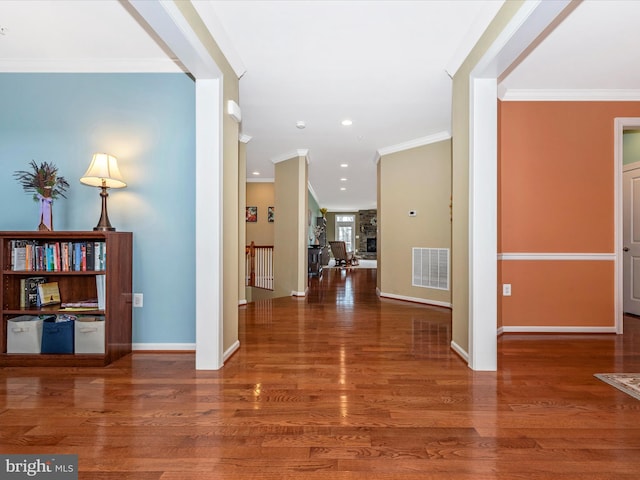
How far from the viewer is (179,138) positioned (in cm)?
291

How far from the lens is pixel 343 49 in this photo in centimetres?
267

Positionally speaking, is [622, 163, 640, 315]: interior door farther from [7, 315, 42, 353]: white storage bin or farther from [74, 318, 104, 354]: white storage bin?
[7, 315, 42, 353]: white storage bin

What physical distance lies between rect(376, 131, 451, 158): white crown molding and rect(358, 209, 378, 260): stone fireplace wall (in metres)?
10.4

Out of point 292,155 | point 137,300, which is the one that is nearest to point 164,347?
point 137,300

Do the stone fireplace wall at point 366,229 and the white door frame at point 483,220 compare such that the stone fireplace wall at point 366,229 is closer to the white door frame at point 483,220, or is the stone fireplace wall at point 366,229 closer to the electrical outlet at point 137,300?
the white door frame at point 483,220

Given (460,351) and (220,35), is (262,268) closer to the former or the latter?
(460,351)

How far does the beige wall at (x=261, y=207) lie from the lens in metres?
8.38

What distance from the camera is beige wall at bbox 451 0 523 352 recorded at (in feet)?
8.54

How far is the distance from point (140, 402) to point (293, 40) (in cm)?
275

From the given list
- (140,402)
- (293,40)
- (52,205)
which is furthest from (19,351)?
(293,40)

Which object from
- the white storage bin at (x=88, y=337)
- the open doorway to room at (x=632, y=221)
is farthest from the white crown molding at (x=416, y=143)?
the white storage bin at (x=88, y=337)

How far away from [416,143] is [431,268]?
201cm

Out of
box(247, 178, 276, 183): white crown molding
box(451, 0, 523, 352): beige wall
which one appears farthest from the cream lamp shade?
box(247, 178, 276, 183): white crown molding

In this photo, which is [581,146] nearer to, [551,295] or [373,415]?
[551,295]
